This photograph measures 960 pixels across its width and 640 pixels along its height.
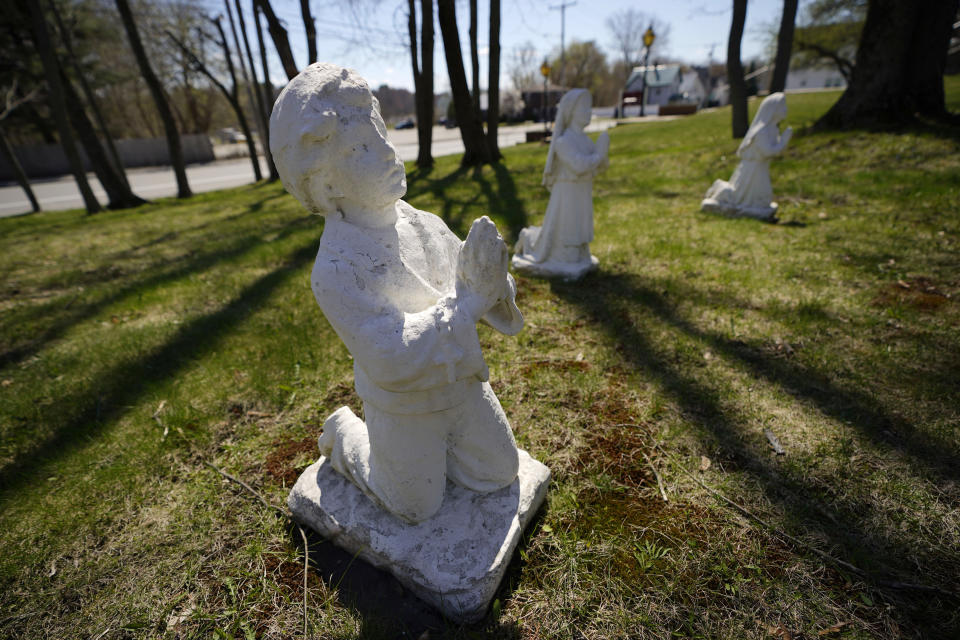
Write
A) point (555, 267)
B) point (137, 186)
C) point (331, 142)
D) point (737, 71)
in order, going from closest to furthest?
point (331, 142) < point (555, 267) < point (737, 71) < point (137, 186)

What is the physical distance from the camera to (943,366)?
296 cm

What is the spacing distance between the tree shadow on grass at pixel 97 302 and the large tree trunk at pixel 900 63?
11.3m

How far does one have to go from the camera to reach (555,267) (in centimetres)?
491

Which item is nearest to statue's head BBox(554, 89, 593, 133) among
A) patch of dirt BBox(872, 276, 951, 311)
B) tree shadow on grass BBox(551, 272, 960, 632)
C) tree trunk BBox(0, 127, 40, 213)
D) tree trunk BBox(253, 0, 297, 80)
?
tree shadow on grass BBox(551, 272, 960, 632)

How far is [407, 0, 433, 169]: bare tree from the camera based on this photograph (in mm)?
10227

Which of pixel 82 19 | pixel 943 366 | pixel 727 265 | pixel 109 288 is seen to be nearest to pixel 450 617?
pixel 943 366

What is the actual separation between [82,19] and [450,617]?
26.4m

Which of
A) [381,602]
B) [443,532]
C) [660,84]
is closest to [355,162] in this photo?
[443,532]

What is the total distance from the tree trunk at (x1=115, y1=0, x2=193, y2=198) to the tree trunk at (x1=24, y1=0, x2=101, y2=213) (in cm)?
156

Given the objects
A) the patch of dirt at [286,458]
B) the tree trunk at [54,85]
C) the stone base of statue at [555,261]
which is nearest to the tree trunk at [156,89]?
the tree trunk at [54,85]

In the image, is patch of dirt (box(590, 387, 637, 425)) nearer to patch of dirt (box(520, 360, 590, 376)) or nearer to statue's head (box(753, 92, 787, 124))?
patch of dirt (box(520, 360, 590, 376))

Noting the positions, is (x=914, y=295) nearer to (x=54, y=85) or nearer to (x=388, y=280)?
(x=388, y=280)

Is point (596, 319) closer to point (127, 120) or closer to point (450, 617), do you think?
point (450, 617)

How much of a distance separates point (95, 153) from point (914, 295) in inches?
611
